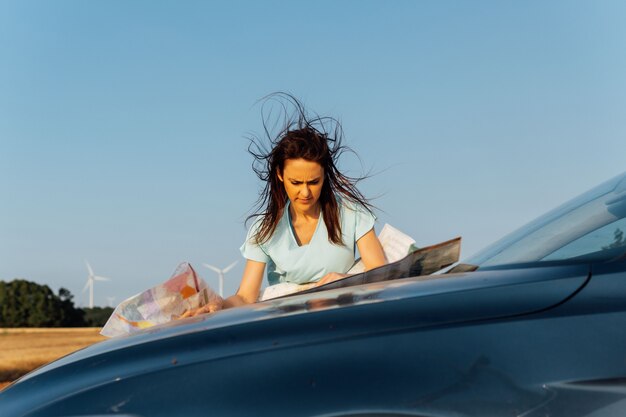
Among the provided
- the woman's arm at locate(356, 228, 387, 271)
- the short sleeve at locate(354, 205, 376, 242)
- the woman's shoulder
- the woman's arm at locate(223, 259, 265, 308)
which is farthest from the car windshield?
the woman's arm at locate(223, 259, 265, 308)

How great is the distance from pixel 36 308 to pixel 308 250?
88.1 ft

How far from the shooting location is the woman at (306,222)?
4.64m

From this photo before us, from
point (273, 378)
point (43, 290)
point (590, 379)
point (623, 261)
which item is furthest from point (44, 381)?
point (43, 290)

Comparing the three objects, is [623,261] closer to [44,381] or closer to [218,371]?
[218,371]

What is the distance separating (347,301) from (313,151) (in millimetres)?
3056

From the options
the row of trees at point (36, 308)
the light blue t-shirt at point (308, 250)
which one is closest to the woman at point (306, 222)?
the light blue t-shirt at point (308, 250)

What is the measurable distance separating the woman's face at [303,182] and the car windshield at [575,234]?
7.03 feet

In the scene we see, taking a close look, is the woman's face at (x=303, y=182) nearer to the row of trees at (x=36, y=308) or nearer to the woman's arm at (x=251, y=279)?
the woman's arm at (x=251, y=279)

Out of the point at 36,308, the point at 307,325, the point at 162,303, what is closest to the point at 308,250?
Answer: the point at 162,303

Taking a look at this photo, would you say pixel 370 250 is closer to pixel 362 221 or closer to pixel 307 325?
pixel 362 221

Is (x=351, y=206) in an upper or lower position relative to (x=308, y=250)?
upper

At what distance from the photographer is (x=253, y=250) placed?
189 inches

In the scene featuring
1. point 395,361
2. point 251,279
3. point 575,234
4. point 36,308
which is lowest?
point 395,361

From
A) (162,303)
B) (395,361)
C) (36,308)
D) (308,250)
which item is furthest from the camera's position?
(36,308)
